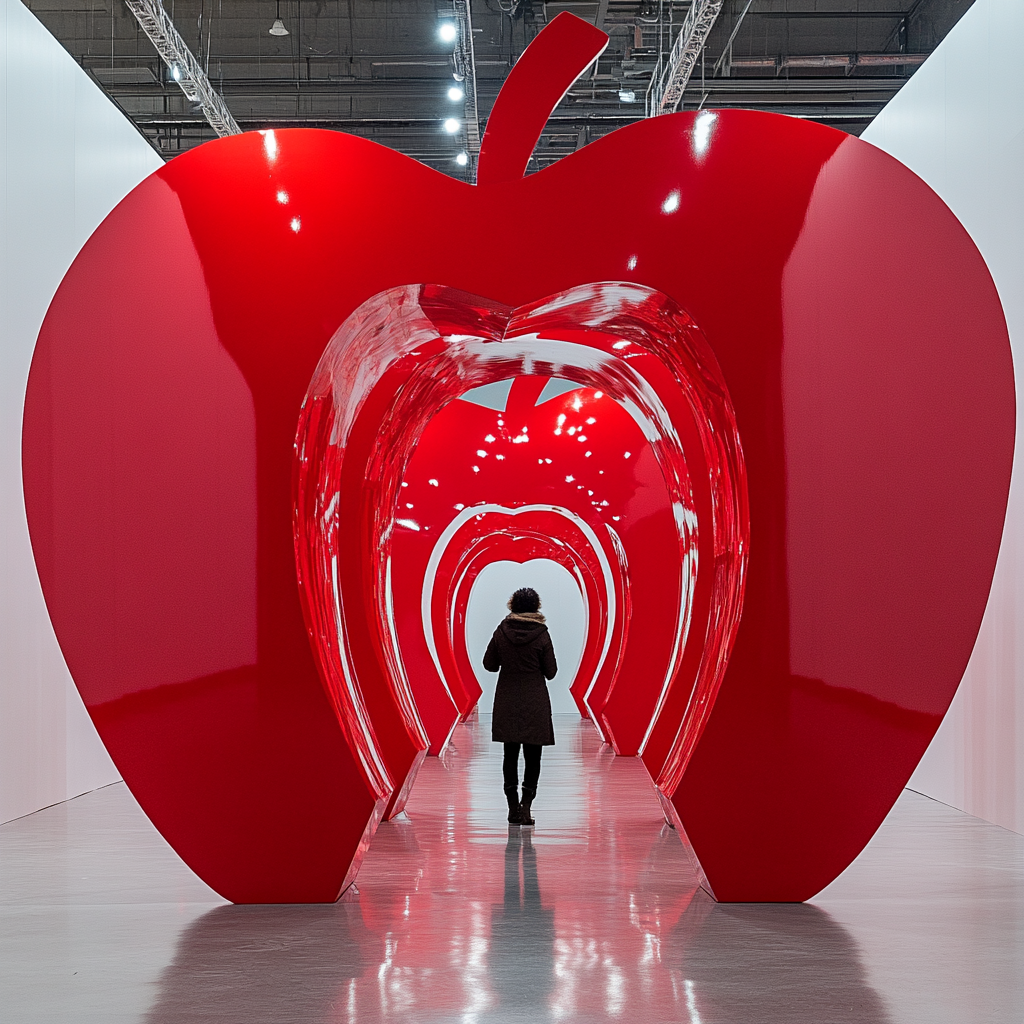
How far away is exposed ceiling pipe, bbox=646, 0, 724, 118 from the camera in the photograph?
10.2 m

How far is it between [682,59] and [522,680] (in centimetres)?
657

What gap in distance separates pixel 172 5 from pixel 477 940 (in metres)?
11.2

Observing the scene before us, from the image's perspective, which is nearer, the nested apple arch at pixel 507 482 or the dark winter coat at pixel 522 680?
the nested apple arch at pixel 507 482

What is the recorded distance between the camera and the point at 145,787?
15.6 ft

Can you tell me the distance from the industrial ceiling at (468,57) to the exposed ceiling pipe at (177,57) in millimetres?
60

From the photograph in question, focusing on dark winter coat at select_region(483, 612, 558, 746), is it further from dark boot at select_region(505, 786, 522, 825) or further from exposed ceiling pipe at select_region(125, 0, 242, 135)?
exposed ceiling pipe at select_region(125, 0, 242, 135)

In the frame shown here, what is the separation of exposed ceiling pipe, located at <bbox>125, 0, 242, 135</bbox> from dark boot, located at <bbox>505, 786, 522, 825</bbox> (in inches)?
223

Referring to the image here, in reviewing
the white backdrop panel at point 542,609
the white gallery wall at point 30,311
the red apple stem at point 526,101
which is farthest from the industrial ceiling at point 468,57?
the white backdrop panel at point 542,609

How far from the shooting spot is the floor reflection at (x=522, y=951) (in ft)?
11.4

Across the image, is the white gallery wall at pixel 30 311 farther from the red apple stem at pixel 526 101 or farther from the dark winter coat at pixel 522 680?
the red apple stem at pixel 526 101

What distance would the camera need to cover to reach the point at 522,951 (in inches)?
162

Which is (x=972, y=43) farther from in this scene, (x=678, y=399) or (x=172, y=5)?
(x=172, y=5)

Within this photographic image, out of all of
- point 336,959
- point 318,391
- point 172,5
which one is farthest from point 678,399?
point 172,5

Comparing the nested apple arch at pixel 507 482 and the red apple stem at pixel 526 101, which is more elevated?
the red apple stem at pixel 526 101
